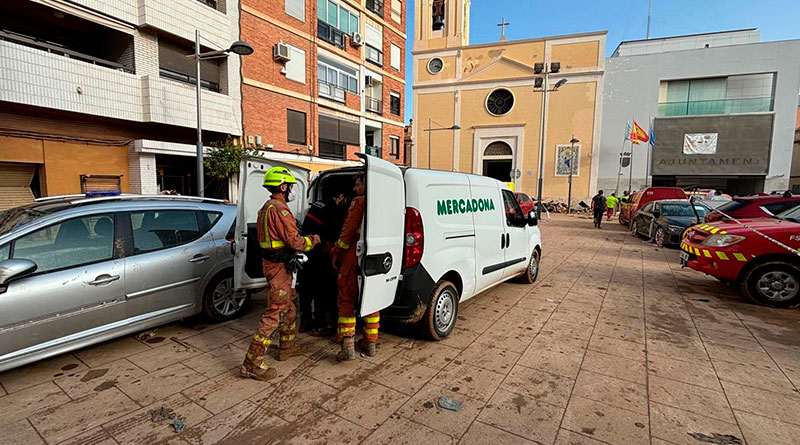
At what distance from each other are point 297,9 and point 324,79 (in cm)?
343

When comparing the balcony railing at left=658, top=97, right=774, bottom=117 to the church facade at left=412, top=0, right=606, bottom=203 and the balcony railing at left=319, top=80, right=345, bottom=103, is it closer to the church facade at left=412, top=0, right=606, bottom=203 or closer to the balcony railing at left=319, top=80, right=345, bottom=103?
the church facade at left=412, top=0, right=606, bottom=203

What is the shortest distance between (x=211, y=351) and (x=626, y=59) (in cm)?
3620

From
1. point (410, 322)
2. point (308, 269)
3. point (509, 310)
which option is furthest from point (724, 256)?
point (308, 269)

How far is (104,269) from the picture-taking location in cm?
355

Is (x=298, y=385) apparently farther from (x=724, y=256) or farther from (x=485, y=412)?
(x=724, y=256)

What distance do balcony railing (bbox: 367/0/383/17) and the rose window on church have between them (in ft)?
43.7

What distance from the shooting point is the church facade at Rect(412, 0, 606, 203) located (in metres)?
29.7

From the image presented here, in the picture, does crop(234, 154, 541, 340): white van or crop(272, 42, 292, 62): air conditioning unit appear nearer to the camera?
crop(234, 154, 541, 340): white van

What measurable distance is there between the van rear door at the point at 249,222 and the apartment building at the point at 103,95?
9.90 m

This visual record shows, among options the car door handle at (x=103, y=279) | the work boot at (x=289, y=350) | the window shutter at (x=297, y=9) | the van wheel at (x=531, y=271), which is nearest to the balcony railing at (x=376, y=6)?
the window shutter at (x=297, y=9)

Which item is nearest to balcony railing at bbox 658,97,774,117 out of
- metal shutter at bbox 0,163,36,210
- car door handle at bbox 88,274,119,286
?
car door handle at bbox 88,274,119,286

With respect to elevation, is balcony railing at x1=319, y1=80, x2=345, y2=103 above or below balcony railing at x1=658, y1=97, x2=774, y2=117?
below

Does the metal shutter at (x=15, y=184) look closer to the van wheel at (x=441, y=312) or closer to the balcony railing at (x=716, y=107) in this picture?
the van wheel at (x=441, y=312)

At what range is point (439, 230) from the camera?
3971 millimetres
